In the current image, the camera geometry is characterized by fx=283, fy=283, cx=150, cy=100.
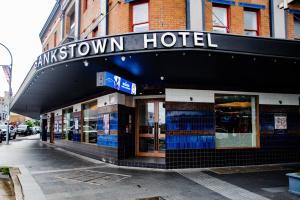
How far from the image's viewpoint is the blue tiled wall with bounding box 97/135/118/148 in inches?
456

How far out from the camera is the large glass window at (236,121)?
1146 centimetres

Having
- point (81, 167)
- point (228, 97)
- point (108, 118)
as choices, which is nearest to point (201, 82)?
point (228, 97)

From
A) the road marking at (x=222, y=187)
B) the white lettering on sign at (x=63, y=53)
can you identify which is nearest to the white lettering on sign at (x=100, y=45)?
the white lettering on sign at (x=63, y=53)

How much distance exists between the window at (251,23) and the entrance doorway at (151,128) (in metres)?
4.72

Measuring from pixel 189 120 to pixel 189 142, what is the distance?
Answer: 83cm

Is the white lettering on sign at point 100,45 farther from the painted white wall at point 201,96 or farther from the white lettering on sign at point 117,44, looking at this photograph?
the painted white wall at point 201,96

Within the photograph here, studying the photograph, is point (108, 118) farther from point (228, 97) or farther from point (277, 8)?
point (277, 8)

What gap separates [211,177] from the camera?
358 inches

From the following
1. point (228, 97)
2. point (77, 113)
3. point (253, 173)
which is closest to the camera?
point (253, 173)

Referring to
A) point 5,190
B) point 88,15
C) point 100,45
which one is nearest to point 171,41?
point 100,45

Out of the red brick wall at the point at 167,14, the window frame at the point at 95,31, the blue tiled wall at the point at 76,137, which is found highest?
the window frame at the point at 95,31

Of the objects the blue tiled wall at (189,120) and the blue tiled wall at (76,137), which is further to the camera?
the blue tiled wall at (76,137)

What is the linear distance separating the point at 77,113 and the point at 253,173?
1126cm

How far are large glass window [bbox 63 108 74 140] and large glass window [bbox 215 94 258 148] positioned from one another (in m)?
10.4
